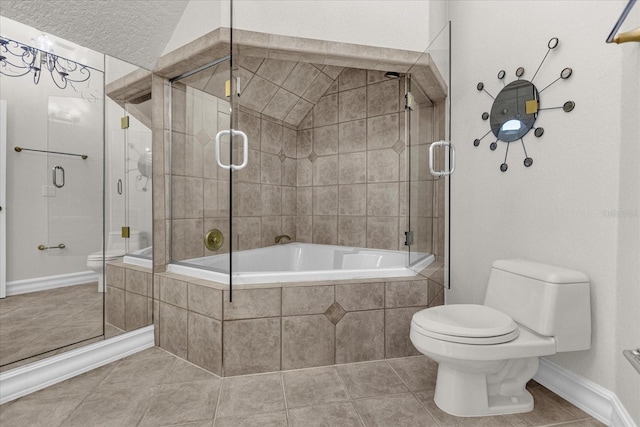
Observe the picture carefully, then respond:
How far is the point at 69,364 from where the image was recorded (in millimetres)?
1681


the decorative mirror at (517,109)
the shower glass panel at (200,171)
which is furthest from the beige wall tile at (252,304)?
the decorative mirror at (517,109)

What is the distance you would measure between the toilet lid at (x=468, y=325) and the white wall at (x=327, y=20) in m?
1.63

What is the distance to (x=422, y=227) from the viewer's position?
2.13m

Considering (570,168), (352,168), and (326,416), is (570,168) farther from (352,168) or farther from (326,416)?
(352,168)

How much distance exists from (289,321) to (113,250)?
1.23m

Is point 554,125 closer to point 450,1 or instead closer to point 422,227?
point 422,227

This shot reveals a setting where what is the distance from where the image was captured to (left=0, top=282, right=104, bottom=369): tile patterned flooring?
5.19 ft

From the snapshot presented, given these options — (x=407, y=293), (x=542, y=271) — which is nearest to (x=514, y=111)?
(x=542, y=271)

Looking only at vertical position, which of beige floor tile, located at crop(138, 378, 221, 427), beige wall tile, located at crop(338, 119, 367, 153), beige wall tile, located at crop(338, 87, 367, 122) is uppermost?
beige wall tile, located at crop(338, 87, 367, 122)

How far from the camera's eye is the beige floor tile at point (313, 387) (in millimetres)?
1505

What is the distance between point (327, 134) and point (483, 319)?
2231 millimetres

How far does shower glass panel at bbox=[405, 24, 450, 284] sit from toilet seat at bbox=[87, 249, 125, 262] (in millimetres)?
1889

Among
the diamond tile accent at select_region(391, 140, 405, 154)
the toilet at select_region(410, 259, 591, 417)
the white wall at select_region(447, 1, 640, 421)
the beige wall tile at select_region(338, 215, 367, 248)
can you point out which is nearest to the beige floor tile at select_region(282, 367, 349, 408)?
the toilet at select_region(410, 259, 591, 417)

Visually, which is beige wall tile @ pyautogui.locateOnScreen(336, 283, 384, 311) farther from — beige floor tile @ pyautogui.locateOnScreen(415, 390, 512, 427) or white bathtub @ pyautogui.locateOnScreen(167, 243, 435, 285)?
beige floor tile @ pyautogui.locateOnScreen(415, 390, 512, 427)
